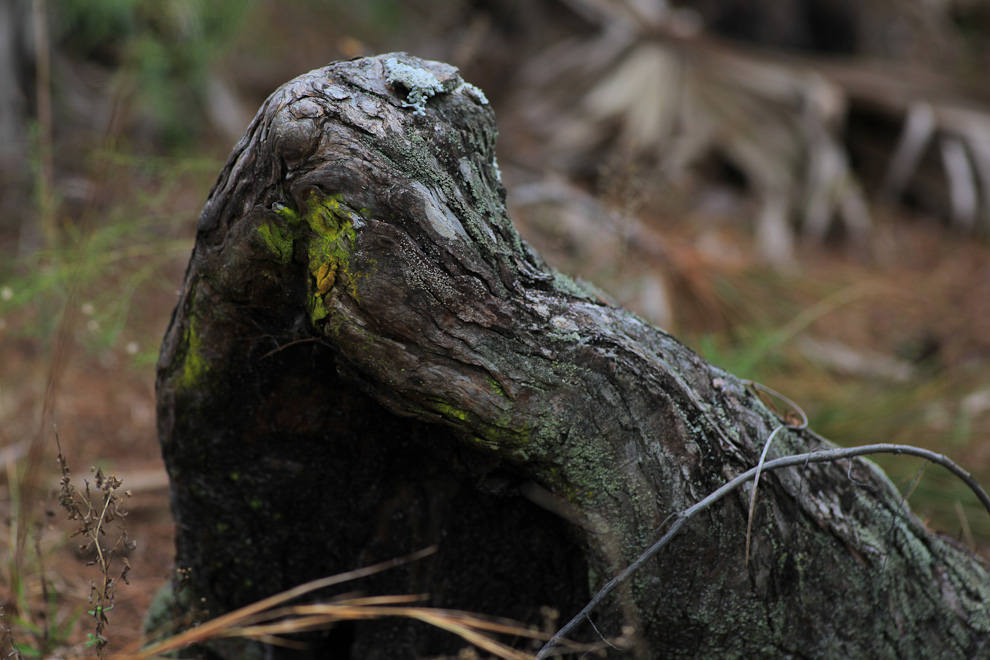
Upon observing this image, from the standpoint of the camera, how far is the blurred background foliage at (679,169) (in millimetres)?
2340

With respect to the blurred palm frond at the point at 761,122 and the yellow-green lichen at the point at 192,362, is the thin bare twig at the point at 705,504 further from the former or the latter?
the blurred palm frond at the point at 761,122

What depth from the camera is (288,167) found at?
3.14 ft

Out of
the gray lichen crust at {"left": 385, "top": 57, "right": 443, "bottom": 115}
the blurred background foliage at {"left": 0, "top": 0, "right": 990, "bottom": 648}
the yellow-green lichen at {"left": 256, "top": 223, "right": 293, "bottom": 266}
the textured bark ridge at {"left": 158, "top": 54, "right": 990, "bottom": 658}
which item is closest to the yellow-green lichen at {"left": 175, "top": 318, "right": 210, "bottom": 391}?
the textured bark ridge at {"left": 158, "top": 54, "right": 990, "bottom": 658}

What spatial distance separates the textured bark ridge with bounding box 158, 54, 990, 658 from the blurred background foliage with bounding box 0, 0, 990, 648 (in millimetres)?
815

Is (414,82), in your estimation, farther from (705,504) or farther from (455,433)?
(705,504)

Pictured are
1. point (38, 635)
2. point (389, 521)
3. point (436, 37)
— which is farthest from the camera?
point (436, 37)

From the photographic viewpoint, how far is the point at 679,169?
4543mm

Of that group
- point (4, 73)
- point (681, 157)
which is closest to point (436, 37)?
point (681, 157)

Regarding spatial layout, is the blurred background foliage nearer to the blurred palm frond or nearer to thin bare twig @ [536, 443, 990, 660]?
the blurred palm frond

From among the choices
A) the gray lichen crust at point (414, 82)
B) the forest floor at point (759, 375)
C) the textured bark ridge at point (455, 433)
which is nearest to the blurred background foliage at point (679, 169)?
the forest floor at point (759, 375)

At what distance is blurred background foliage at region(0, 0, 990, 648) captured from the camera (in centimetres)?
234

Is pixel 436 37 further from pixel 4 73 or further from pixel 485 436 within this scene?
pixel 485 436

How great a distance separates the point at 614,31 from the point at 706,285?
2749mm

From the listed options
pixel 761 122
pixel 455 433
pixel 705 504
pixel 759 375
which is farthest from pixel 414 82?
pixel 761 122
